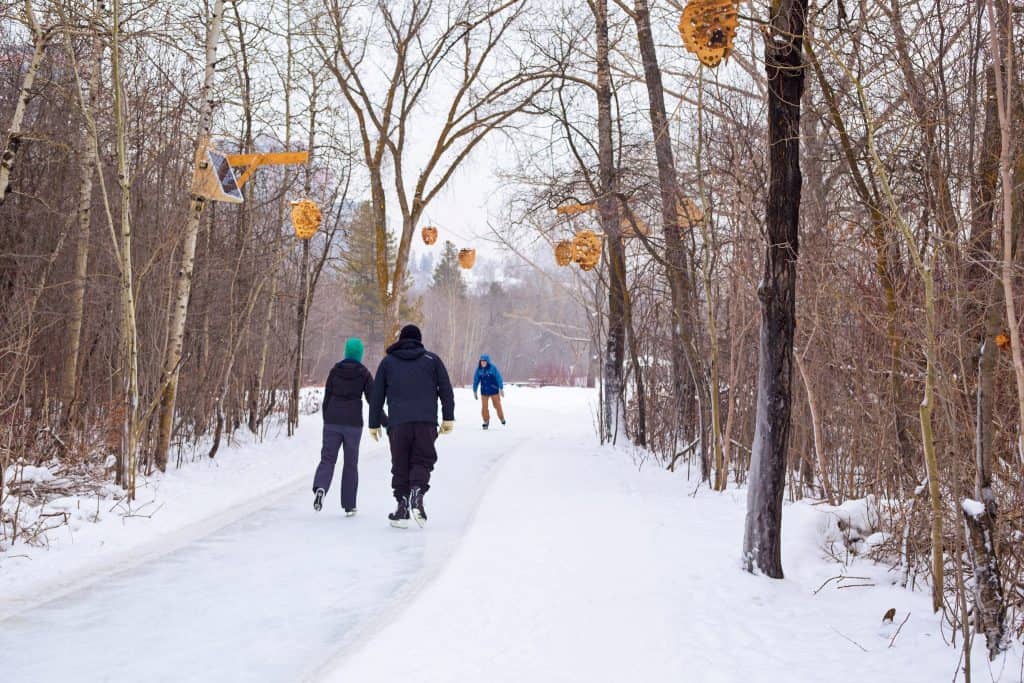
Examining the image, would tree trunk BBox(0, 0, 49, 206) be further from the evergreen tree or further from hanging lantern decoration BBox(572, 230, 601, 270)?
the evergreen tree

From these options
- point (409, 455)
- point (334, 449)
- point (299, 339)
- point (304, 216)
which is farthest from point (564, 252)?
point (409, 455)

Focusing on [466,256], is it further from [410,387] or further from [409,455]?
[409,455]

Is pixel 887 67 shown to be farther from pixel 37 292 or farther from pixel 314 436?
pixel 314 436

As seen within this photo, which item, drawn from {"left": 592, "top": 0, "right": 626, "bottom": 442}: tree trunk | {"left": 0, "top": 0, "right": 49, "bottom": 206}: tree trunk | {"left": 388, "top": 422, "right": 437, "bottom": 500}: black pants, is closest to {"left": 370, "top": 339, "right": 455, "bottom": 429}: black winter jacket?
{"left": 388, "top": 422, "right": 437, "bottom": 500}: black pants

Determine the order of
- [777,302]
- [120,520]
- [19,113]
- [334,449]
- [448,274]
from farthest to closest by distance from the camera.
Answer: [448,274], [334,449], [120,520], [19,113], [777,302]

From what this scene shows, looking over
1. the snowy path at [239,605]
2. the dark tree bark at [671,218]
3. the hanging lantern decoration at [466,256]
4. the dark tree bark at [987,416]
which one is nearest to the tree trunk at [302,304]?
the hanging lantern decoration at [466,256]

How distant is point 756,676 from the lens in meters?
4.04

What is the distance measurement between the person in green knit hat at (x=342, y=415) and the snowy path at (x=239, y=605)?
18.6 inches

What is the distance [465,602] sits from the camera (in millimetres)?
5156

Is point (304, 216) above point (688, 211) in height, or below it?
above

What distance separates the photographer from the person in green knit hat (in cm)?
908

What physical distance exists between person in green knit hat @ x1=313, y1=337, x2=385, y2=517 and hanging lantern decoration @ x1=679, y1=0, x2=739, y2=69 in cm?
502

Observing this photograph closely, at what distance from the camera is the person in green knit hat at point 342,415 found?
29.8ft

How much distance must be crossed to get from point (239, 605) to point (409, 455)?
3170 millimetres
